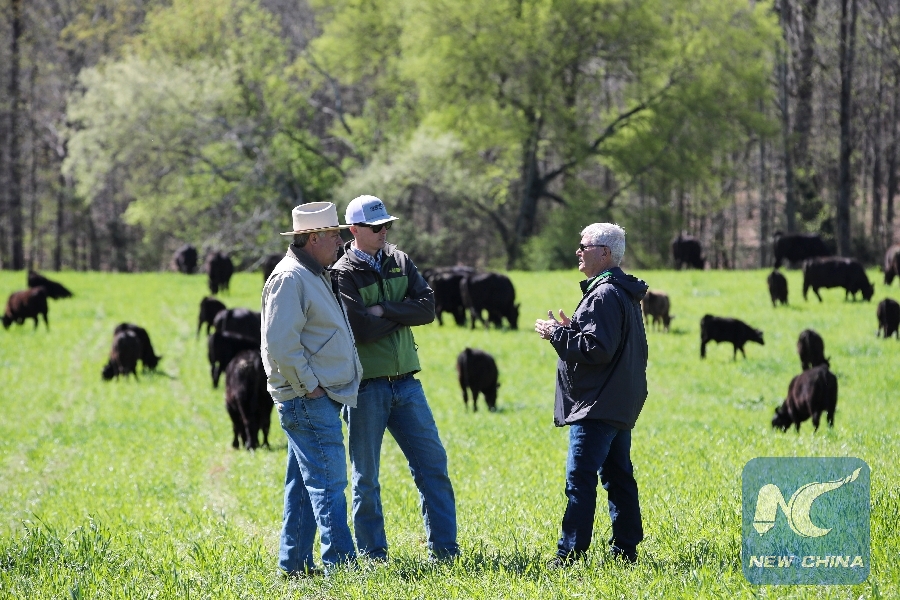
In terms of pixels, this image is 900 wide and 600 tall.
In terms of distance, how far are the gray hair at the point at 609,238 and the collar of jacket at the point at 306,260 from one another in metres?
1.65

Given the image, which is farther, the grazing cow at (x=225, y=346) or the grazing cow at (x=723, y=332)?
the grazing cow at (x=723, y=332)

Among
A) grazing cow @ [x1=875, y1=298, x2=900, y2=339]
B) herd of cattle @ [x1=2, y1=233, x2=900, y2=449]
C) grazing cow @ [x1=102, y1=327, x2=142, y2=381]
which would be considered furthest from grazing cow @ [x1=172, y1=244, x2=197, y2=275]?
grazing cow @ [x1=875, y1=298, x2=900, y2=339]

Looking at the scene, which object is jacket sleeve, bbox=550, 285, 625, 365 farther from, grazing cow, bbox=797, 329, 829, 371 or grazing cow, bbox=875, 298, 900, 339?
grazing cow, bbox=875, 298, 900, 339

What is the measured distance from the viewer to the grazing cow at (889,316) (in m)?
20.1

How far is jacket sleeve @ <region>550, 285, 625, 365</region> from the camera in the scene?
595 centimetres

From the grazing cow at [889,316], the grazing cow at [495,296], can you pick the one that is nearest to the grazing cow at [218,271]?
the grazing cow at [495,296]

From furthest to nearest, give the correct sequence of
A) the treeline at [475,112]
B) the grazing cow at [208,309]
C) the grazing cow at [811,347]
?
1. the treeline at [475,112]
2. the grazing cow at [208,309]
3. the grazing cow at [811,347]

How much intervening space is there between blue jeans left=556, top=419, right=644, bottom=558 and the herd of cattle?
706cm

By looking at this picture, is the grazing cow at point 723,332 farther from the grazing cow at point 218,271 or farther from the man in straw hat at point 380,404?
the grazing cow at point 218,271

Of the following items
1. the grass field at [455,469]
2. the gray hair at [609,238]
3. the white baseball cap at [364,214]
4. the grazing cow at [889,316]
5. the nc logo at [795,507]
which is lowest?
the grass field at [455,469]

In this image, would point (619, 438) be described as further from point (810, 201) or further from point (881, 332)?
point (810, 201)

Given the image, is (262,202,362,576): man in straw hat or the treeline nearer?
(262,202,362,576): man in straw hat

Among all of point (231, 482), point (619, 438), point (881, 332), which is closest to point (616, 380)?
point (619, 438)

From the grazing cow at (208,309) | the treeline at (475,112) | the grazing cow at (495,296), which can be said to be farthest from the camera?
the treeline at (475,112)
